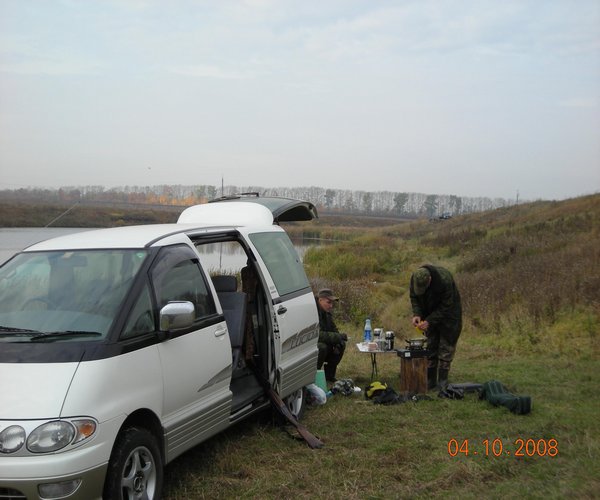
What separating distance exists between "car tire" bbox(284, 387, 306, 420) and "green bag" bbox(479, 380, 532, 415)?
7.00 ft

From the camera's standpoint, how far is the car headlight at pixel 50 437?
3.59 metres

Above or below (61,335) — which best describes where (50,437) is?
below

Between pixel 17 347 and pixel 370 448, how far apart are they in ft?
10.8

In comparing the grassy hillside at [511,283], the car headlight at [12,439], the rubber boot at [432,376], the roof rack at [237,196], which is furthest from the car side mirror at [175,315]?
the grassy hillside at [511,283]

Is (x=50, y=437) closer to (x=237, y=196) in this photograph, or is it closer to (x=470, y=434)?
(x=470, y=434)

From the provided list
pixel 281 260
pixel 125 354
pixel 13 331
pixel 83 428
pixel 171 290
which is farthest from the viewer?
pixel 281 260

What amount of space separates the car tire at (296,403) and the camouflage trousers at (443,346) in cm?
205

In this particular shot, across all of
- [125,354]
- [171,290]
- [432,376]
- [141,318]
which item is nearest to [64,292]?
[141,318]

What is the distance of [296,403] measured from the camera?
23.4 ft

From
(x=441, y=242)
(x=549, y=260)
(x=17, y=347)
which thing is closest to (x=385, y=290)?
(x=549, y=260)
